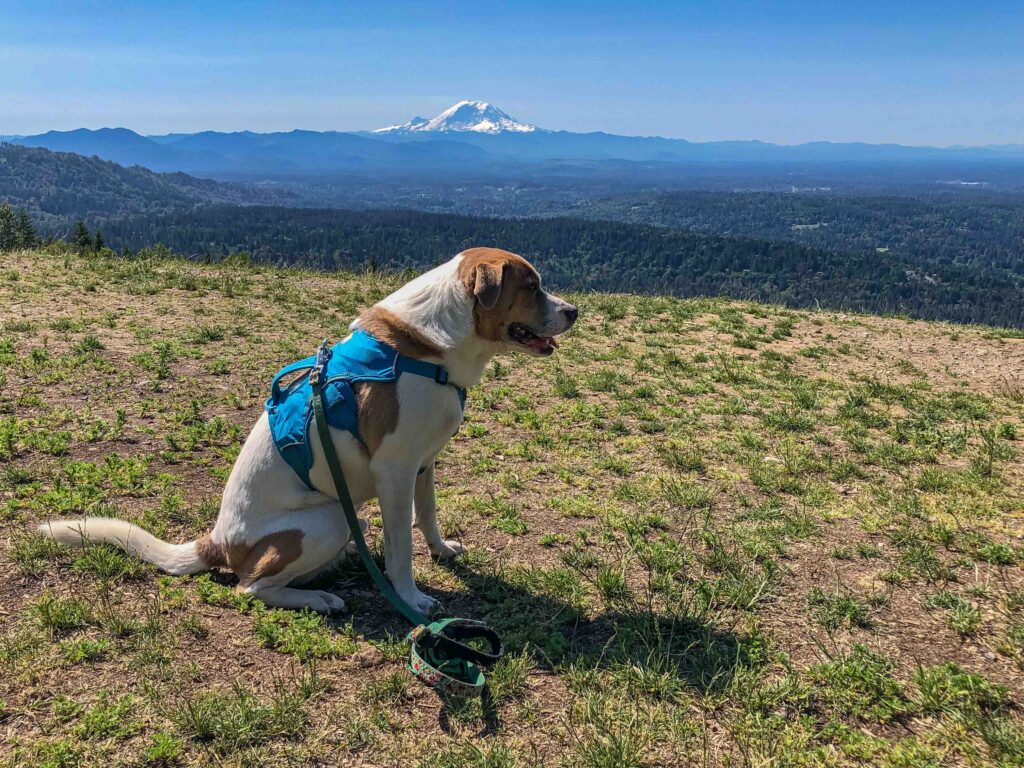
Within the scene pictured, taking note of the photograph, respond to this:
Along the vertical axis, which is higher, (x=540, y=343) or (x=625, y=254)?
(x=540, y=343)

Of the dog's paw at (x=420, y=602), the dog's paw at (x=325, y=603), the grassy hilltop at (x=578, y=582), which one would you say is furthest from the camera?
the dog's paw at (x=420, y=602)

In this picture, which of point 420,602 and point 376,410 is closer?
point 376,410

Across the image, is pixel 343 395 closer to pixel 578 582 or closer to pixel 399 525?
pixel 399 525

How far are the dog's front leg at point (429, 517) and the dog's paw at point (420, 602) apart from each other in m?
0.59

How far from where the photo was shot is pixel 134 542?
13.4 feet

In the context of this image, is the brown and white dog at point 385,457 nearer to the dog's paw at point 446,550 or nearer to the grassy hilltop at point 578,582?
Answer: the grassy hilltop at point 578,582

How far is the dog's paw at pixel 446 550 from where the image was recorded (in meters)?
4.58

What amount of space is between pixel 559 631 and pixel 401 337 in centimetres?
193

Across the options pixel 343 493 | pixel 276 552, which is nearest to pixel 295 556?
pixel 276 552

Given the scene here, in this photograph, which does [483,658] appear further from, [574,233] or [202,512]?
[574,233]

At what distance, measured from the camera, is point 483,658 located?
3354 mm

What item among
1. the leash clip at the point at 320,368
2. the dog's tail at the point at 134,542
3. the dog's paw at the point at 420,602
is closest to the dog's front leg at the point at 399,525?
the dog's paw at the point at 420,602

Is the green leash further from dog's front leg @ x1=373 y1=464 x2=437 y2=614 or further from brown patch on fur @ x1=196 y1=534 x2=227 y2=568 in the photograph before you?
brown patch on fur @ x1=196 y1=534 x2=227 y2=568

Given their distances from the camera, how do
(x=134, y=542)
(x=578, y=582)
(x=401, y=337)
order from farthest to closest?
(x=578, y=582), (x=134, y=542), (x=401, y=337)
